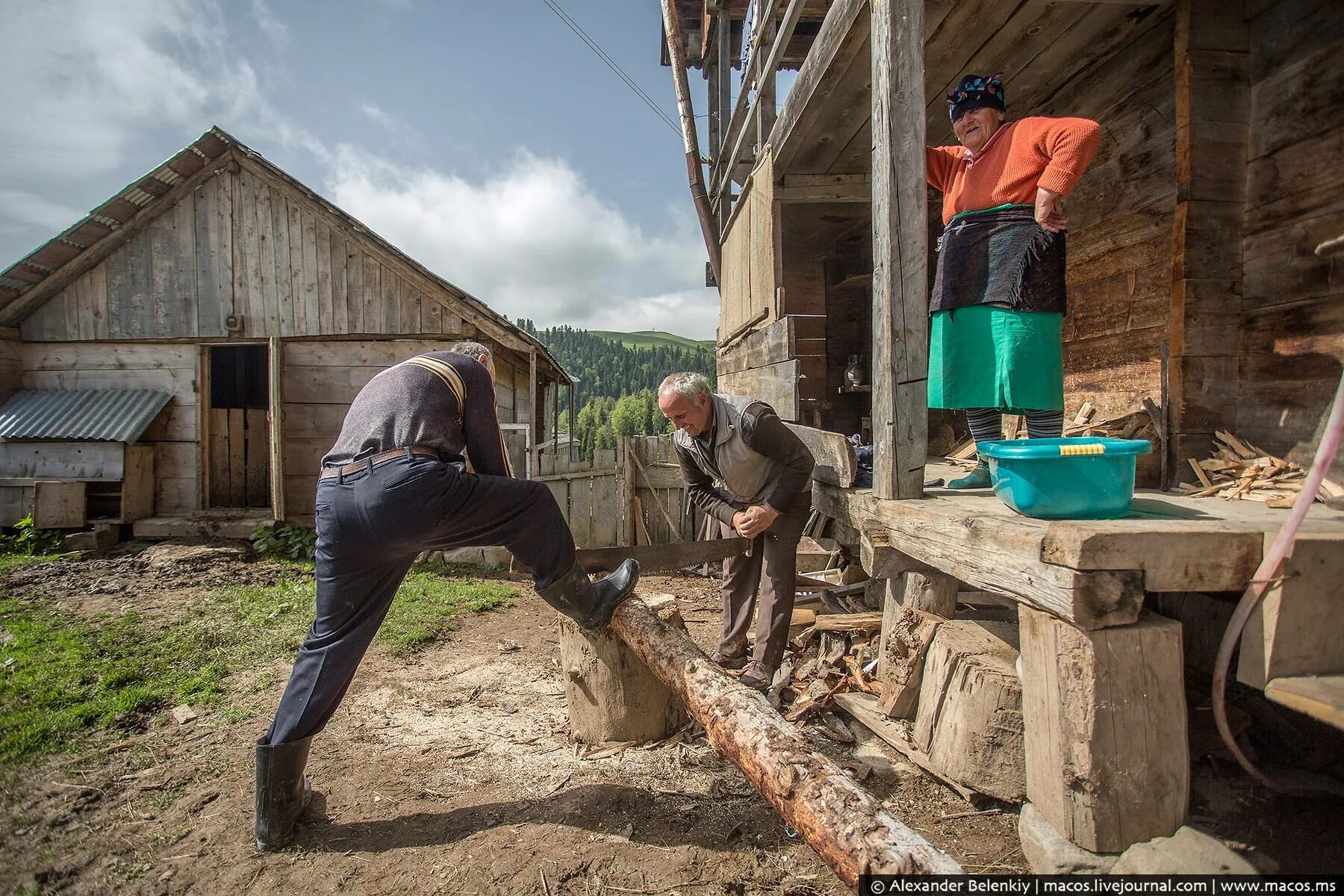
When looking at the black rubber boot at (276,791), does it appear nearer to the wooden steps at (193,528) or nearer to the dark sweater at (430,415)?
the dark sweater at (430,415)

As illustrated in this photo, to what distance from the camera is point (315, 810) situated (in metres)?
3.07

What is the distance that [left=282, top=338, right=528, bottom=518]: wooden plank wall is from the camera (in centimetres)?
881

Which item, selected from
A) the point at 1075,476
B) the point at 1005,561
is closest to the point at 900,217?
the point at 1075,476

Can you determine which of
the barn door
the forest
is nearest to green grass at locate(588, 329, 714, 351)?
the forest

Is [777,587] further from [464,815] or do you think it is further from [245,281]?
[245,281]

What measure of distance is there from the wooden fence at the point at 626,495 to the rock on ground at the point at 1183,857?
21.3 ft

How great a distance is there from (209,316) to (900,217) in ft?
31.7

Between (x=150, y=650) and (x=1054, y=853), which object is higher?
(x=1054, y=853)

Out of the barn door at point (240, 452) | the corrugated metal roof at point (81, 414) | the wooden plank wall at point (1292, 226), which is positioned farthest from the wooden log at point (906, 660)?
the corrugated metal roof at point (81, 414)

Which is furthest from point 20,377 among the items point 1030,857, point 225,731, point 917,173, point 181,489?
point 1030,857

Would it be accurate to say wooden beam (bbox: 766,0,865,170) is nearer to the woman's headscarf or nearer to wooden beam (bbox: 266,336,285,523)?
the woman's headscarf

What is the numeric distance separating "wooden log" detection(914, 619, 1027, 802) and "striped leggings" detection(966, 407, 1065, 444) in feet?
3.38

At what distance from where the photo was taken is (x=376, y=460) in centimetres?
276

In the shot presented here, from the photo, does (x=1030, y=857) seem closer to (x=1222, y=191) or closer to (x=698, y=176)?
(x=1222, y=191)
